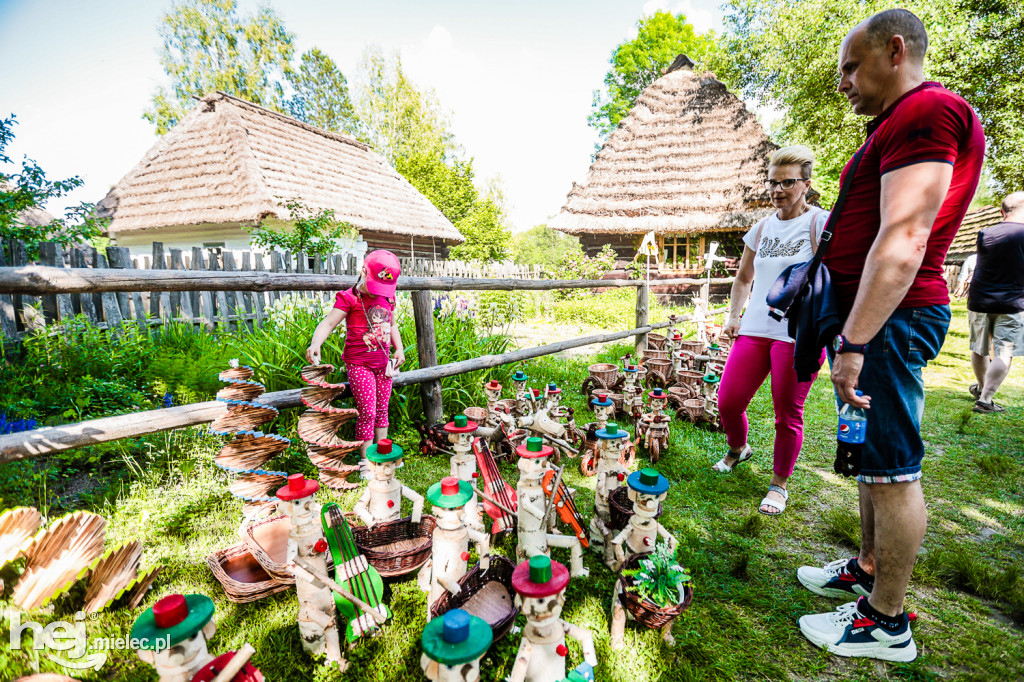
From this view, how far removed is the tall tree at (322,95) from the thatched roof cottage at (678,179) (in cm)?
1403

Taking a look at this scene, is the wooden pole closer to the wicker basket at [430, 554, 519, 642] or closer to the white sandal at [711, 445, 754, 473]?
the wicker basket at [430, 554, 519, 642]

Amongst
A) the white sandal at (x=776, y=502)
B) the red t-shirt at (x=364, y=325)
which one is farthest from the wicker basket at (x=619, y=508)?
the red t-shirt at (x=364, y=325)

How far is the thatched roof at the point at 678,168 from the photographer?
1205cm

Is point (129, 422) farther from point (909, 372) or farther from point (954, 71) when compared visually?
point (954, 71)

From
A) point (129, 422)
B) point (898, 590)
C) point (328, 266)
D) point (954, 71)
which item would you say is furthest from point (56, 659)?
point (954, 71)

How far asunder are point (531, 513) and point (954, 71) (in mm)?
14132

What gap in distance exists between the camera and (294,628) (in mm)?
1514

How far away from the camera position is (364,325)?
8.04 ft

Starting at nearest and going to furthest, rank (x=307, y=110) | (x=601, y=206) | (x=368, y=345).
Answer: (x=368, y=345)
(x=601, y=206)
(x=307, y=110)

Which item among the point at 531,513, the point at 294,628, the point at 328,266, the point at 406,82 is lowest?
the point at 294,628

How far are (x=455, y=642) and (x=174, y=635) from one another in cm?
60

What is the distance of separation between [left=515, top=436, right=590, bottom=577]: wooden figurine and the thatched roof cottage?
11.9 metres

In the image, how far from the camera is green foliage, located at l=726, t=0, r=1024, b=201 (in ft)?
30.6

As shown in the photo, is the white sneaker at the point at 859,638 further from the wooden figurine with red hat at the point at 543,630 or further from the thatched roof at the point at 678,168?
the thatched roof at the point at 678,168
